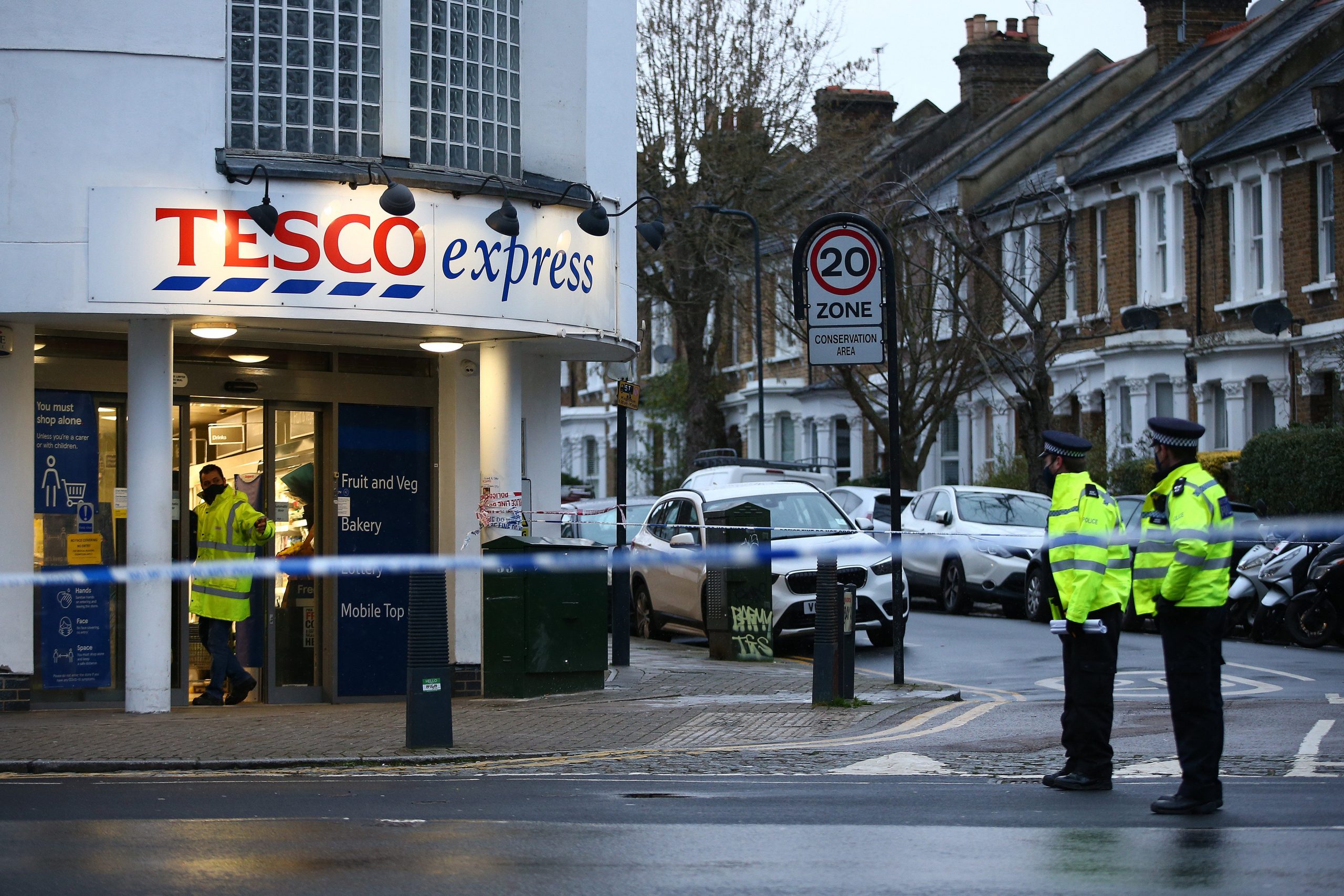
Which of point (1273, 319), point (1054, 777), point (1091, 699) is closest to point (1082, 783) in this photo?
point (1054, 777)

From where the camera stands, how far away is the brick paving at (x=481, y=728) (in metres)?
11.0

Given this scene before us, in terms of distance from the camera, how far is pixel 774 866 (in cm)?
695

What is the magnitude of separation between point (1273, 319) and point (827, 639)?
19407 millimetres

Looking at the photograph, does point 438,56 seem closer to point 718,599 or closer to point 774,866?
point 718,599

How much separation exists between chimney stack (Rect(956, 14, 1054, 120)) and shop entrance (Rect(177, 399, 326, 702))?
37.0 m

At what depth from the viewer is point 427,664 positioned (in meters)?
11.3

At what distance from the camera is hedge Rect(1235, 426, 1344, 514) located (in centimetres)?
2647

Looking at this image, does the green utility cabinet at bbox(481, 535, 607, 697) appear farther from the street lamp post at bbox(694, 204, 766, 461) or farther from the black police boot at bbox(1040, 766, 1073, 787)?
the street lamp post at bbox(694, 204, 766, 461)

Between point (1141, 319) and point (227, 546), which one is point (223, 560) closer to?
point (227, 546)

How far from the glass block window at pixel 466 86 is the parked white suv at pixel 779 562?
4.95 m

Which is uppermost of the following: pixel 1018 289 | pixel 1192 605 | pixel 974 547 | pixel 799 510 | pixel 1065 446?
pixel 1018 289

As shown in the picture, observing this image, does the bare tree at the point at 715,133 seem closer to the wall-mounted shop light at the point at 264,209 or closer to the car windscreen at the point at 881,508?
the car windscreen at the point at 881,508

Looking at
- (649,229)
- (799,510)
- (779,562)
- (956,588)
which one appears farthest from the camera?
(956,588)

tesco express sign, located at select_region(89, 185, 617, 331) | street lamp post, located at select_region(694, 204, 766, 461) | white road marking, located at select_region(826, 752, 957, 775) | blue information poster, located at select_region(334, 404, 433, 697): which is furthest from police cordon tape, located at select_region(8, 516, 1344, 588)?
street lamp post, located at select_region(694, 204, 766, 461)
